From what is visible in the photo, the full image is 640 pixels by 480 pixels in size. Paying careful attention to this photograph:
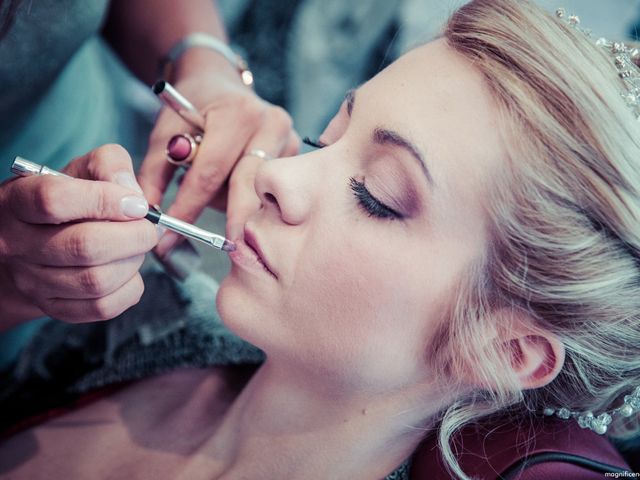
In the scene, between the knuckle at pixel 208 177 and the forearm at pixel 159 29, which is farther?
the forearm at pixel 159 29

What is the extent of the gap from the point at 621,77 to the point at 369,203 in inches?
13.9

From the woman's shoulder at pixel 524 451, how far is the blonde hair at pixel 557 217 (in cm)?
4

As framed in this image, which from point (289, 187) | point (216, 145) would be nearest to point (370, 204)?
point (289, 187)

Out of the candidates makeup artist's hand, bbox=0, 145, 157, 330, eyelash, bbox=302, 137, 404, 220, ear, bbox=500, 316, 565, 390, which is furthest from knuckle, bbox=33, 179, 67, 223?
ear, bbox=500, 316, 565, 390

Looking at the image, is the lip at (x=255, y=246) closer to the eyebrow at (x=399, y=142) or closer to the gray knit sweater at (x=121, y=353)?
the eyebrow at (x=399, y=142)

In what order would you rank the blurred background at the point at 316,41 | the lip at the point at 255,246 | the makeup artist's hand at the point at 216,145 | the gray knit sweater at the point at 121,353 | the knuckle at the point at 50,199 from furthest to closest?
the blurred background at the point at 316,41
the gray knit sweater at the point at 121,353
the makeup artist's hand at the point at 216,145
the lip at the point at 255,246
the knuckle at the point at 50,199

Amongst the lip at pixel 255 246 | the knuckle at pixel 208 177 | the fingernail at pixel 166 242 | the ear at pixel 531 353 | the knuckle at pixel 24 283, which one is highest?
the ear at pixel 531 353

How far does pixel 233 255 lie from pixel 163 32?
60 cm

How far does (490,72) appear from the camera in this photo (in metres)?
0.66

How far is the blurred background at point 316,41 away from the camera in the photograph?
6.08 feet

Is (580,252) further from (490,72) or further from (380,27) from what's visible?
(380,27)

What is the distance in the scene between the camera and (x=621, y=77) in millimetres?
678

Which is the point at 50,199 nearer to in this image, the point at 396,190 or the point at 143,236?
the point at 143,236

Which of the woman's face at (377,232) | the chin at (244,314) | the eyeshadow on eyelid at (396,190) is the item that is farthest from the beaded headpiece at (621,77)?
the chin at (244,314)
